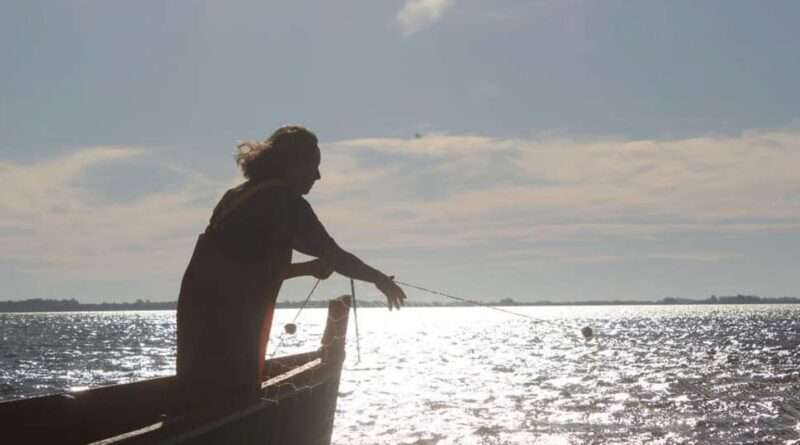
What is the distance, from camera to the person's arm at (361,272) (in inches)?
184

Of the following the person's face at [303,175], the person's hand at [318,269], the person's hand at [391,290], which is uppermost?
the person's face at [303,175]

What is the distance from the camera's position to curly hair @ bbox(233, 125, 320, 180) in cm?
493

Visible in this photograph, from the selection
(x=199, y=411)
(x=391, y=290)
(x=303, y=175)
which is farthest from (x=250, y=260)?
(x=199, y=411)

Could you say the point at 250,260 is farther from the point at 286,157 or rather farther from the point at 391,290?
the point at 391,290

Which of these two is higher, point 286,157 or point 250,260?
point 286,157

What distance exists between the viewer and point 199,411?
4902mm

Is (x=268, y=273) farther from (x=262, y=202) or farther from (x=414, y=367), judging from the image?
(x=414, y=367)

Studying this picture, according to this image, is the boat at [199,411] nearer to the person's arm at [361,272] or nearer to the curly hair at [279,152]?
the person's arm at [361,272]

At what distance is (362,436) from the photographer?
16.8 metres

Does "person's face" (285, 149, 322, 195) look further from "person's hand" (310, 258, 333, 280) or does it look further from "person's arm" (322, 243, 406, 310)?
"person's hand" (310, 258, 333, 280)

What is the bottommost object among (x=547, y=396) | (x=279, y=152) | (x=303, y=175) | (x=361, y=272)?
(x=547, y=396)

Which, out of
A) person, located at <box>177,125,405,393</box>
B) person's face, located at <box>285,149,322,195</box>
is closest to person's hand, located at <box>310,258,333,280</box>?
person, located at <box>177,125,405,393</box>

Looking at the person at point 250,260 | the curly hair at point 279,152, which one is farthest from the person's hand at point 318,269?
the curly hair at point 279,152

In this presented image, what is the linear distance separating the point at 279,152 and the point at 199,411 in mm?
1635
